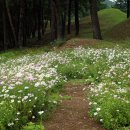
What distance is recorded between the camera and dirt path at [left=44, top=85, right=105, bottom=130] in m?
8.72

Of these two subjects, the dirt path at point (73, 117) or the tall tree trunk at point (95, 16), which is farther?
the tall tree trunk at point (95, 16)

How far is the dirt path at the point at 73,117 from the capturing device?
343 inches

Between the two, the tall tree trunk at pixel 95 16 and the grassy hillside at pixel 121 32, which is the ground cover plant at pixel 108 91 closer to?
the tall tree trunk at pixel 95 16

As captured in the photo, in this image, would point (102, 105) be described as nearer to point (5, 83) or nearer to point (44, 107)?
point (44, 107)

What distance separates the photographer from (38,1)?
55.3m

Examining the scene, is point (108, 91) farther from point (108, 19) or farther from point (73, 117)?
point (108, 19)

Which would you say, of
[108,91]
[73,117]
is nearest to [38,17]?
[108,91]

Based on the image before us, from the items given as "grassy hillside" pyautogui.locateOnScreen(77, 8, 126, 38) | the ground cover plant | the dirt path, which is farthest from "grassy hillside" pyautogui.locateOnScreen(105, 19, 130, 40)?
the dirt path

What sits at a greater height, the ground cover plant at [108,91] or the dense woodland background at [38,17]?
the ground cover plant at [108,91]

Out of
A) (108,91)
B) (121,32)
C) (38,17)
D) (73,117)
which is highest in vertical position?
(108,91)

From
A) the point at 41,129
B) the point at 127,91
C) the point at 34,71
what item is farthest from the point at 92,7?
the point at 41,129

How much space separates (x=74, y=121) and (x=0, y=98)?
1688 mm

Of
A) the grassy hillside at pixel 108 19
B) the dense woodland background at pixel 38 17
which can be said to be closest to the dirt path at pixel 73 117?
the dense woodland background at pixel 38 17

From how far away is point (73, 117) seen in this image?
941cm
